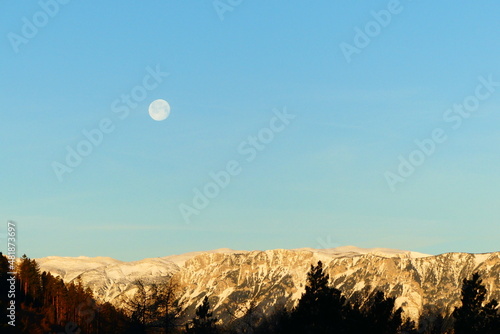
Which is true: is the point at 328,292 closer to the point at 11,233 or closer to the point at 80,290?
the point at 11,233

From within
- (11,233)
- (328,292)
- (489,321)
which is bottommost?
(489,321)

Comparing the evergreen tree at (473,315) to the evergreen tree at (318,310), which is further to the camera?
the evergreen tree at (318,310)

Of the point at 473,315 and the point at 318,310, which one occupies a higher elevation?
the point at 318,310

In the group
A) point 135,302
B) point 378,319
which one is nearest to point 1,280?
point 135,302

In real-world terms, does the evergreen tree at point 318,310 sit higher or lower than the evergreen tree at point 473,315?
higher

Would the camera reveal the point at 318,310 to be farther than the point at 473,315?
Yes

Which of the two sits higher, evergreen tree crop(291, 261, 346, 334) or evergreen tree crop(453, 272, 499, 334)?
evergreen tree crop(291, 261, 346, 334)

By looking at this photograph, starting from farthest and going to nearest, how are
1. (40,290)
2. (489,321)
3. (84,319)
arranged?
(40,290) < (84,319) < (489,321)

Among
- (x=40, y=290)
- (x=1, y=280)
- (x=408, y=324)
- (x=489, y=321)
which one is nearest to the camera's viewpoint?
(x=489, y=321)

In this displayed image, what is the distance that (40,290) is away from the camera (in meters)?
167

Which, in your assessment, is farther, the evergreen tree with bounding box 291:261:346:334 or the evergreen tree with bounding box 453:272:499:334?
the evergreen tree with bounding box 291:261:346:334

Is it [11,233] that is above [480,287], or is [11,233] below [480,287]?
above

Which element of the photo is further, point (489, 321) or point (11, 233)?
point (489, 321)

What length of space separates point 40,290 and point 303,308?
305 feet
